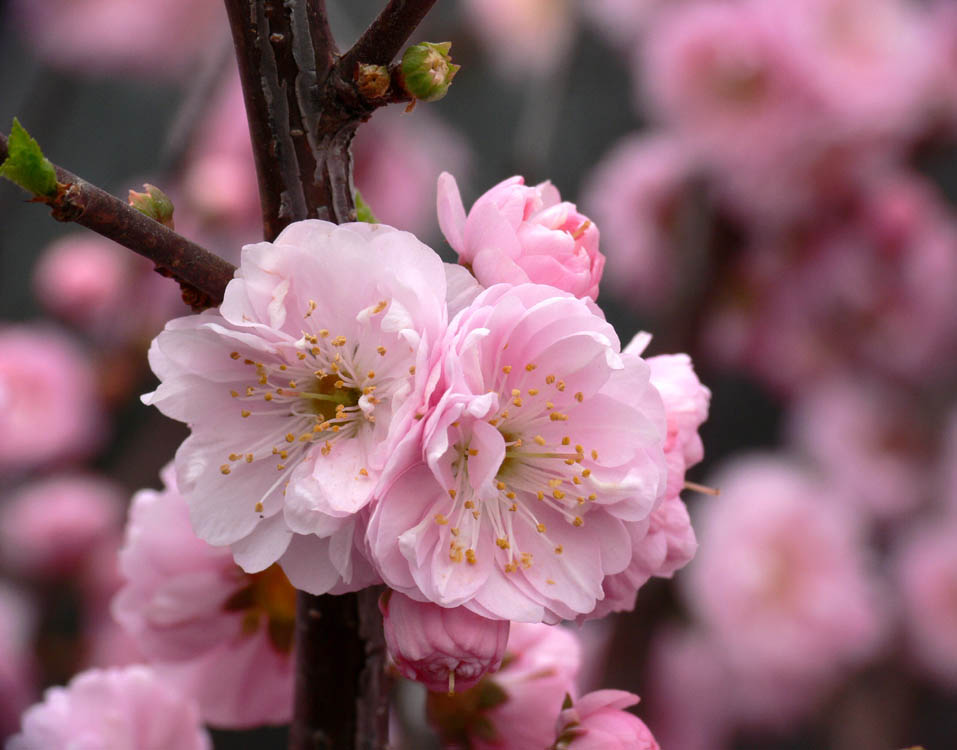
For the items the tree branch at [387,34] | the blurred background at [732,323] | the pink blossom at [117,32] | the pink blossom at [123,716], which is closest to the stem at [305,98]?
the tree branch at [387,34]

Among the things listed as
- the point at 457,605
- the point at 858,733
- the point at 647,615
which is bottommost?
the point at 858,733

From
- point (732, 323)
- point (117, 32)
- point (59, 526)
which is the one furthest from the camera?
point (117, 32)

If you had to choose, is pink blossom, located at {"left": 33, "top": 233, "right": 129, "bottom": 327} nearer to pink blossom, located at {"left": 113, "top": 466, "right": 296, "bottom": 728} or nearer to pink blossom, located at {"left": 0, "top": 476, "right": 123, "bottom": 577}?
pink blossom, located at {"left": 0, "top": 476, "right": 123, "bottom": 577}

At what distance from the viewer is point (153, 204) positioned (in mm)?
266

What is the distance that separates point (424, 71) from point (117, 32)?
3.94 ft

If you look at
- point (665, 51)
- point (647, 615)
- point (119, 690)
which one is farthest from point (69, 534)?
point (665, 51)

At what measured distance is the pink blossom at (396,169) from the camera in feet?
3.88

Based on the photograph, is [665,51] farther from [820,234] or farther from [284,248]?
[284,248]

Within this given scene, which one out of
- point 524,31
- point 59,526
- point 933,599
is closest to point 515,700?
point 59,526

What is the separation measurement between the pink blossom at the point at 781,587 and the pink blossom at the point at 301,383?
0.92m

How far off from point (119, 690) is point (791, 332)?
3.11 feet

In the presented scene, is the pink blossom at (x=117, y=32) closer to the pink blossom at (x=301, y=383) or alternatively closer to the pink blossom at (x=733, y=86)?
the pink blossom at (x=733, y=86)

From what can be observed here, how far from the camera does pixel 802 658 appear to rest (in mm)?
1080

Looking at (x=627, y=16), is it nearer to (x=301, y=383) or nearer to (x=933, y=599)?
(x=933, y=599)
